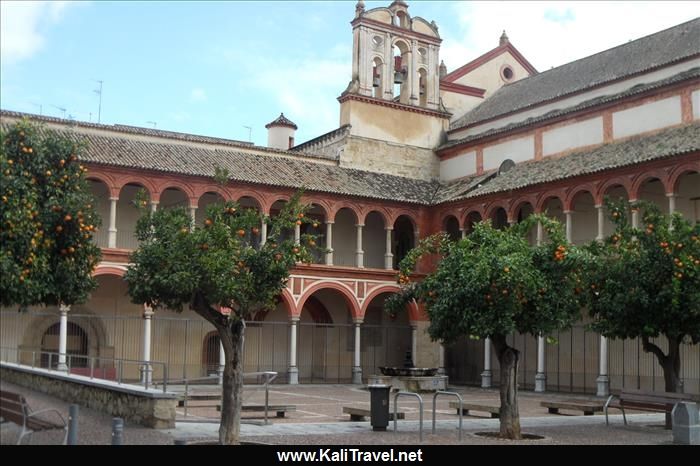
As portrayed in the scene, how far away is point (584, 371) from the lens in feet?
104

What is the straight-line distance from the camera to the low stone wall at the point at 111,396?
45.6 feet

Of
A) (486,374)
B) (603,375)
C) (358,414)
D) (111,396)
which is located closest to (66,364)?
(111,396)

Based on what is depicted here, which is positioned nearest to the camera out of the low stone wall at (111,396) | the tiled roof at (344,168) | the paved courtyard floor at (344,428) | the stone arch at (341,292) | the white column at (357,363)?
the paved courtyard floor at (344,428)

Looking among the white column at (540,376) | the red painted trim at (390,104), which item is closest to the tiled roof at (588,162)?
the red painted trim at (390,104)

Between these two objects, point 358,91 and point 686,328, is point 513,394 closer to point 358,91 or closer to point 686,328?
point 686,328

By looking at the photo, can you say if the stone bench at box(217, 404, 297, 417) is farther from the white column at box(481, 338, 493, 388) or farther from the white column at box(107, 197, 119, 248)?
the white column at box(481, 338, 493, 388)

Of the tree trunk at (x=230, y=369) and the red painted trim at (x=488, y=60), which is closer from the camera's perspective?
the tree trunk at (x=230, y=369)

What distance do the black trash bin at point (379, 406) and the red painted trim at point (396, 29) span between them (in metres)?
25.8

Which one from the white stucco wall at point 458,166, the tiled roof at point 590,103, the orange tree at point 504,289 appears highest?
the tiled roof at point 590,103

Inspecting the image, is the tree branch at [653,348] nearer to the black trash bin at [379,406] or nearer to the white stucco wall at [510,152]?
the black trash bin at [379,406]

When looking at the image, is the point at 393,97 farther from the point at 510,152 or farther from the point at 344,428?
the point at 344,428

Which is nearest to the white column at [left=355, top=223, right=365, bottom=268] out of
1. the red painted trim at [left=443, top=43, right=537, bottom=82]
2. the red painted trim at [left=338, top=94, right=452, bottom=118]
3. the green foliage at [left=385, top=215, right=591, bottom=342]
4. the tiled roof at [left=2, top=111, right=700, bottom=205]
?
the tiled roof at [left=2, top=111, right=700, bottom=205]

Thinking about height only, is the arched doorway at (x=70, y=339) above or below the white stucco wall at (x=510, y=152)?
below

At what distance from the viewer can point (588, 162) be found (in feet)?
102
